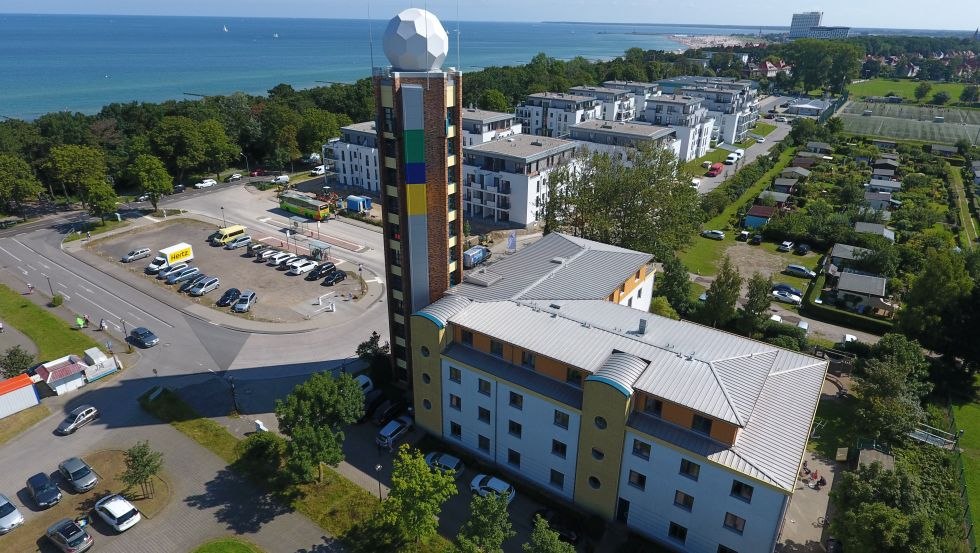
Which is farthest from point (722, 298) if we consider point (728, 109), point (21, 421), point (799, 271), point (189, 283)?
point (728, 109)

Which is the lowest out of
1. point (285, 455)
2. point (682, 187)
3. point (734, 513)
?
point (285, 455)

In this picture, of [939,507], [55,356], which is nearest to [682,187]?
[939,507]

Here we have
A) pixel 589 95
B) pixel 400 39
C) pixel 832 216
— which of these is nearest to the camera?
pixel 400 39

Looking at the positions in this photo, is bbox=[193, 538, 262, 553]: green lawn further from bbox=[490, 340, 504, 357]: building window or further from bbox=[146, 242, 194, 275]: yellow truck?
bbox=[146, 242, 194, 275]: yellow truck

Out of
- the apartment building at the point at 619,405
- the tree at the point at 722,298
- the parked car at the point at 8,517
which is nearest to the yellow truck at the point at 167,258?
the parked car at the point at 8,517

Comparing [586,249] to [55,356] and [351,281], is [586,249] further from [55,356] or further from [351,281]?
[55,356]

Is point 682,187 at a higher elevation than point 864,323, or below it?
higher
